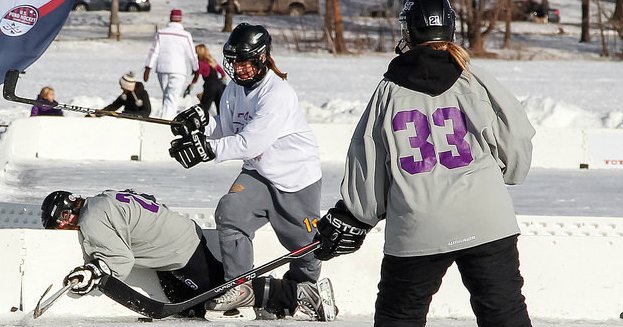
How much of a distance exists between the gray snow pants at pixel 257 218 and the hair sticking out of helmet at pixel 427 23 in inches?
72.7

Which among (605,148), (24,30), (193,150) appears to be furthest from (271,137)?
(605,148)

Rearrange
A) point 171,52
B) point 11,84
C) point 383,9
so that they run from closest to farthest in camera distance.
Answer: point 11,84, point 171,52, point 383,9

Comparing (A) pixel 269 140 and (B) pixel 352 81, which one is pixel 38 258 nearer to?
(A) pixel 269 140

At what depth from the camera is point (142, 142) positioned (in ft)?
34.4

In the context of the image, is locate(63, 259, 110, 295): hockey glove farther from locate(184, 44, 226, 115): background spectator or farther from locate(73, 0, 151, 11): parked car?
locate(73, 0, 151, 11): parked car

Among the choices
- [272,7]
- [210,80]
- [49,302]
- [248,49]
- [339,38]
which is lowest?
[272,7]

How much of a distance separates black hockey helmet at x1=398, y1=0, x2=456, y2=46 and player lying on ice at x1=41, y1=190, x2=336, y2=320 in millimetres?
1919

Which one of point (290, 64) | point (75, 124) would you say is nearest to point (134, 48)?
point (290, 64)

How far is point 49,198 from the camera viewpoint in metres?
4.92

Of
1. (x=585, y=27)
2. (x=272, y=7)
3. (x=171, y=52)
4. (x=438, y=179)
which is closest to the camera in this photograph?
(x=438, y=179)

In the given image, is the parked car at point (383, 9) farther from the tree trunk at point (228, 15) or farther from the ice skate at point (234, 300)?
the ice skate at point (234, 300)

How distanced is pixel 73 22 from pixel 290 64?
450 inches

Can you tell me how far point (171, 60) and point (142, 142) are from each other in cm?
242

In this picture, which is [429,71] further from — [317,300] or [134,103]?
[134,103]
